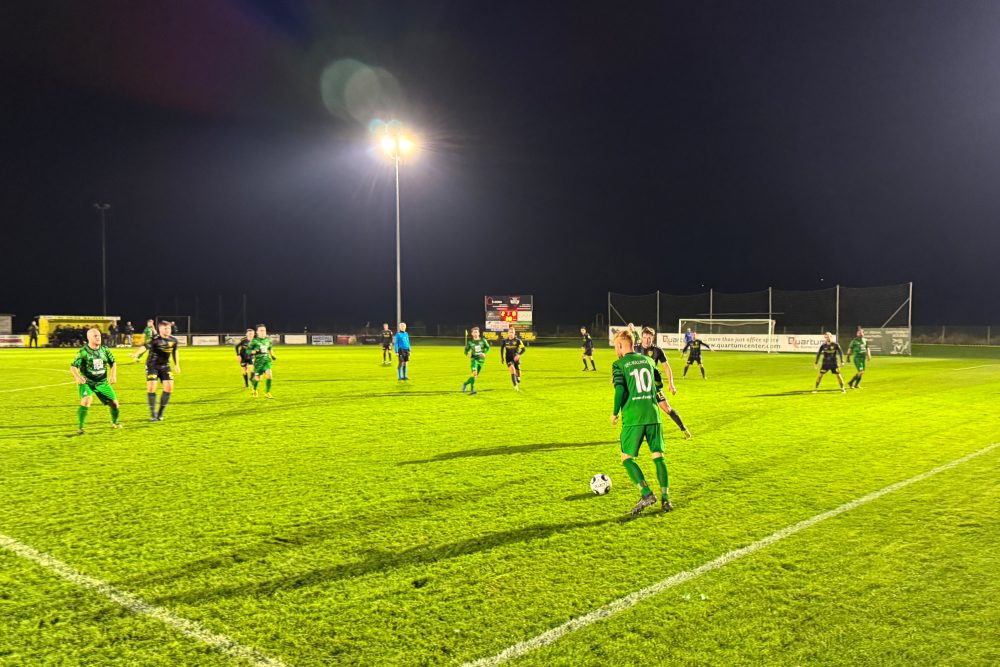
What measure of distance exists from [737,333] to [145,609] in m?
45.7

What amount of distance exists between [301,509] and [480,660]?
3.59 meters

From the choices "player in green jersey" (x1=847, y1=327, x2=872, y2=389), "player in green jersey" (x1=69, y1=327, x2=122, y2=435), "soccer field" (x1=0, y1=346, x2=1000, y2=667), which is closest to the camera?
"soccer field" (x1=0, y1=346, x2=1000, y2=667)

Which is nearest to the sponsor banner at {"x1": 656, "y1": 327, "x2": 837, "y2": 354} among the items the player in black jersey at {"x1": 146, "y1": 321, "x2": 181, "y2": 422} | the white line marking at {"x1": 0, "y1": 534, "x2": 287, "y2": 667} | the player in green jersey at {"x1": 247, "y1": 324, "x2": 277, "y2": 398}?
the player in green jersey at {"x1": 247, "y1": 324, "x2": 277, "y2": 398}

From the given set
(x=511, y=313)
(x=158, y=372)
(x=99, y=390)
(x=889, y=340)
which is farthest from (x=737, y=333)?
(x=99, y=390)

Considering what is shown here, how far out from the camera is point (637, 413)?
20.2ft

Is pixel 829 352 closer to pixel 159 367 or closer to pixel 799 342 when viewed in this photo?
pixel 159 367

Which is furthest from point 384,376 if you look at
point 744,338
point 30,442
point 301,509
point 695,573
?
point 744,338

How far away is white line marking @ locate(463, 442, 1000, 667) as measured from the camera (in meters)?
3.46

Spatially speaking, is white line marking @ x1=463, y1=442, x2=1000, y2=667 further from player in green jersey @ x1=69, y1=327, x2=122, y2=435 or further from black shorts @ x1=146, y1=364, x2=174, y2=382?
black shorts @ x1=146, y1=364, x2=174, y2=382

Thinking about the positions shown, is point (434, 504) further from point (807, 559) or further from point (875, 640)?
point (875, 640)

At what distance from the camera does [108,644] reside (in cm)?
358

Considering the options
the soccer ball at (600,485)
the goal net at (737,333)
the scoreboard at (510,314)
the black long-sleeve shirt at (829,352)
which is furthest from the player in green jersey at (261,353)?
the scoreboard at (510,314)

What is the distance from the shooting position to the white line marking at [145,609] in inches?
137

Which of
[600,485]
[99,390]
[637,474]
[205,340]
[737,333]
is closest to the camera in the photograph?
[637,474]
